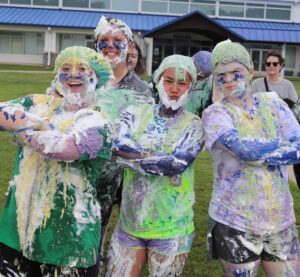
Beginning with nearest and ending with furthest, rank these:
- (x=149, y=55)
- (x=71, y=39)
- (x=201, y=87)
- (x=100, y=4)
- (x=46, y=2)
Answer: (x=201, y=87)
(x=149, y=55)
(x=71, y=39)
(x=100, y=4)
(x=46, y=2)

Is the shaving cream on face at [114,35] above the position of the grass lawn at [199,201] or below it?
above

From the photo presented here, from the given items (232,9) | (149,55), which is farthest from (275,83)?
(232,9)

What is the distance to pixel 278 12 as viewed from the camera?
1586 inches

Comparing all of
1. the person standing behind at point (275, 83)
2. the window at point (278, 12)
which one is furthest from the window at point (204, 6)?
the person standing behind at point (275, 83)

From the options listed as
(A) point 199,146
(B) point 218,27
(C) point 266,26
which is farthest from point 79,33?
(A) point 199,146

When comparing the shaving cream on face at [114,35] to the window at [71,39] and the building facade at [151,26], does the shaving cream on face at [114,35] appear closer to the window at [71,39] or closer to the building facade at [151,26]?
the building facade at [151,26]

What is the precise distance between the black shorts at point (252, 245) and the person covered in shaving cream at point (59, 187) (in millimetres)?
729

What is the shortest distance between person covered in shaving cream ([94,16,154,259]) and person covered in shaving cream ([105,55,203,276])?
1.38ft

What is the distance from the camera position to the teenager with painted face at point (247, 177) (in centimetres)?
293

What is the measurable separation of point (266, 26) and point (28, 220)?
3839cm

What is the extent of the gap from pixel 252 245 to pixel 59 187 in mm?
1129

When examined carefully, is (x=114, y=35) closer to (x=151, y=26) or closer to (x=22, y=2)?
(x=151, y=26)

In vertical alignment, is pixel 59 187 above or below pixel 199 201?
above

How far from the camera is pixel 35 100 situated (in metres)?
2.85
